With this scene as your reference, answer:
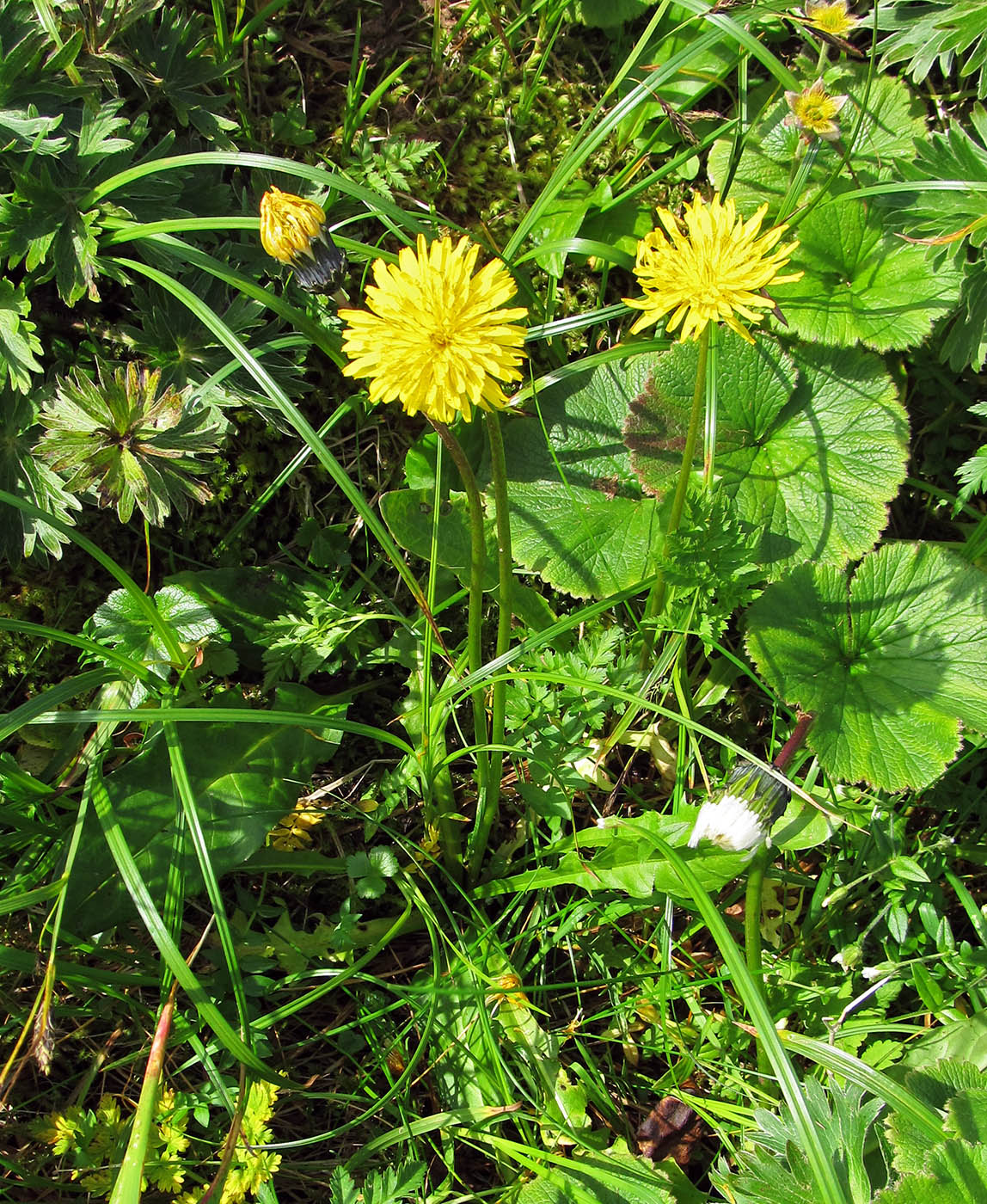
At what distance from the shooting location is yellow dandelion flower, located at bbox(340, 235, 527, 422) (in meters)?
1.28

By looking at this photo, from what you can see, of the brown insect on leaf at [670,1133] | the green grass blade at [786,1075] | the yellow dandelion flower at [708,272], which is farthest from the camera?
the brown insect on leaf at [670,1133]

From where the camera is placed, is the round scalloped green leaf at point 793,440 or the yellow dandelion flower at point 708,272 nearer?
the yellow dandelion flower at point 708,272

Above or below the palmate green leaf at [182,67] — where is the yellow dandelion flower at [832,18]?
above

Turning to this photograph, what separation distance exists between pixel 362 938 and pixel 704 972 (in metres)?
0.72

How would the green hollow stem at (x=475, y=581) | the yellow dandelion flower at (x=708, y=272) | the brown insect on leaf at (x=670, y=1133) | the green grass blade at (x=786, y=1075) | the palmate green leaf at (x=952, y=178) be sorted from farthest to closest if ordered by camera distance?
the palmate green leaf at (x=952, y=178) → the brown insect on leaf at (x=670, y=1133) → the yellow dandelion flower at (x=708, y=272) → the green hollow stem at (x=475, y=581) → the green grass blade at (x=786, y=1075)

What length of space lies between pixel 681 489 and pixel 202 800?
1.11 metres

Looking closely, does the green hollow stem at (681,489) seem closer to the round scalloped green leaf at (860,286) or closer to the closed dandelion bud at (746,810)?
the closed dandelion bud at (746,810)

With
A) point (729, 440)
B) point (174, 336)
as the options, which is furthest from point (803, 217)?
point (174, 336)

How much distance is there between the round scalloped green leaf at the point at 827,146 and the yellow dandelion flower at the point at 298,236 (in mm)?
1229

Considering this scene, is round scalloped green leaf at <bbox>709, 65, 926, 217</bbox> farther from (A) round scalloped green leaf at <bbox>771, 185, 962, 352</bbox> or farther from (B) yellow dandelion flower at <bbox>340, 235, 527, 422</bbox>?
(B) yellow dandelion flower at <bbox>340, 235, 527, 422</bbox>

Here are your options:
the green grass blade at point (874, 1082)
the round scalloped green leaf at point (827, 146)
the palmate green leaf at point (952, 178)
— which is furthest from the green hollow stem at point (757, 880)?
the round scalloped green leaf at point (827, 146)

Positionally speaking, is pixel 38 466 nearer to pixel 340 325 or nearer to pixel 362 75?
pixel 340 325

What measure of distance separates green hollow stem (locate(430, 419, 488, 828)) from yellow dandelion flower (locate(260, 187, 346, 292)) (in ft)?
1.05

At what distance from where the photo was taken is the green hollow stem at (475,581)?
1.32m
